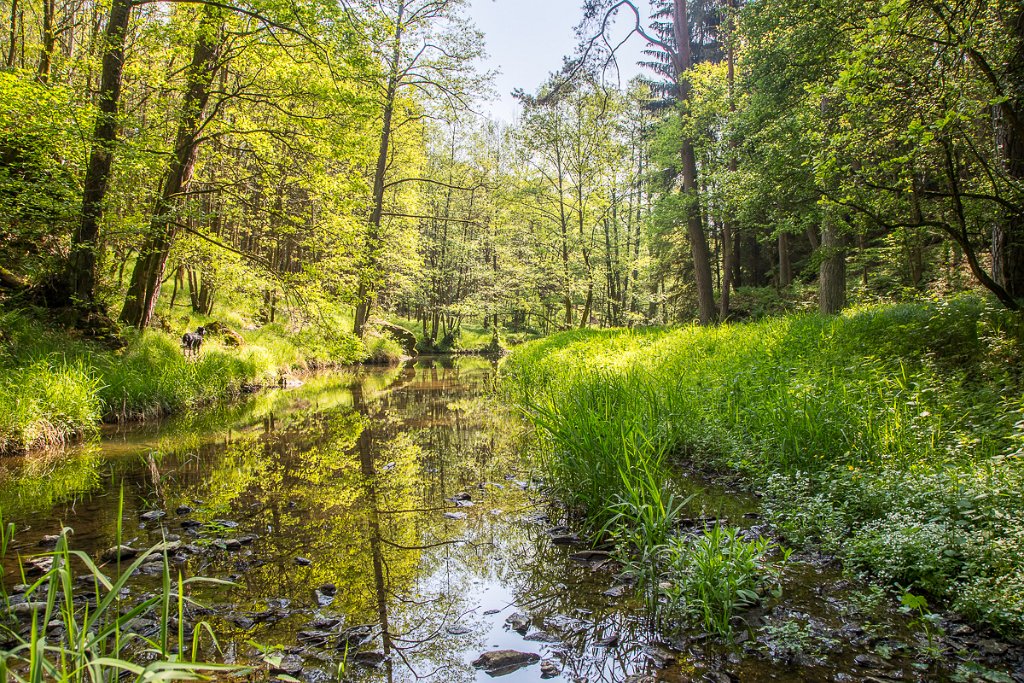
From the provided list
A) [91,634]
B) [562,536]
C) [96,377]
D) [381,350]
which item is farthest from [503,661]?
[381,350]

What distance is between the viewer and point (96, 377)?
905 centimetres

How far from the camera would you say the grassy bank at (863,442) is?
2986 millimetres

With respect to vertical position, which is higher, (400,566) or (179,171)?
(179,171)

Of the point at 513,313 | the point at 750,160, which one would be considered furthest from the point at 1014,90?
the point at 513,313

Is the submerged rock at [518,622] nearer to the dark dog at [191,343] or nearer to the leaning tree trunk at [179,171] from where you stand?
the leaning tree trunk at [179,171]

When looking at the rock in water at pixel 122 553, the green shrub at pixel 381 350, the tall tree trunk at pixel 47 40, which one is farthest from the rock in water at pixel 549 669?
the green shrub at pixel 381 350

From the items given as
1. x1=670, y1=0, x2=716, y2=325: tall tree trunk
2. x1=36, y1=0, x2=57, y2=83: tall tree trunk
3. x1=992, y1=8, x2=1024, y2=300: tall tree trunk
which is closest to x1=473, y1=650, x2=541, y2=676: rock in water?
x1=992, y1=8, x2=1024, y2=300: tall tree trunk

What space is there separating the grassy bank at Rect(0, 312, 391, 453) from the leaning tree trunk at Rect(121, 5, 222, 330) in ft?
2.45

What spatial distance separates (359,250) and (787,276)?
1658cm

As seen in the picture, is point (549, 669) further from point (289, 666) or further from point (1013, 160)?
point (1013, 160)

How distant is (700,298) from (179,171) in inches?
580

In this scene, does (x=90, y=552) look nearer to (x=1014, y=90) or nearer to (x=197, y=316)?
(x=1014, y=90)

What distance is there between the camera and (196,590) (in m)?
3.48

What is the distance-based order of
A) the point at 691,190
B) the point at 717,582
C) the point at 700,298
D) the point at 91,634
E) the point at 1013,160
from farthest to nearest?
the point at 700,298
the point at 691,190
the point at 1013,160
the point at 717,582
the point at 91,634
